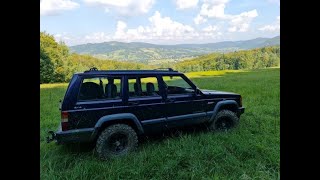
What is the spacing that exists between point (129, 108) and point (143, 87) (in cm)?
53

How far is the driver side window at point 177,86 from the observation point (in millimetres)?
5344

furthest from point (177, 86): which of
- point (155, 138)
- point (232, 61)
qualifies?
point (232, 61)

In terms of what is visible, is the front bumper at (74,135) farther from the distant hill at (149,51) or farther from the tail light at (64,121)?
the distant hill at (149,51)

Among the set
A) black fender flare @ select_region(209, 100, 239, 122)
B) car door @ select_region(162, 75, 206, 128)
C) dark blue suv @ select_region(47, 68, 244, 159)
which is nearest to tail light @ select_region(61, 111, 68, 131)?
dark blue suv @ select_region(47, 68, 244, 159)

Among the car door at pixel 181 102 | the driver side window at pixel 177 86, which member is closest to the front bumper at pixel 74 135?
the car door at pixel 181 102

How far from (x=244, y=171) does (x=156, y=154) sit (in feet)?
4.22

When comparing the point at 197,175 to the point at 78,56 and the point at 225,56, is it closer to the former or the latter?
the point at 78,56

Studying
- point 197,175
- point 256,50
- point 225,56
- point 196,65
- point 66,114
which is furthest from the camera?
point 256,50

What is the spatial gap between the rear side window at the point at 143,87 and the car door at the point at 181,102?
0.18 metres

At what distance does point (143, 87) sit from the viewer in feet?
16.3

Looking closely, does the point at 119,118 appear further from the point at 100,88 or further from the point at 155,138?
the point at 155,138
